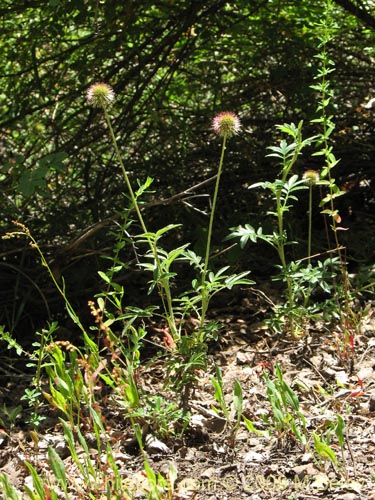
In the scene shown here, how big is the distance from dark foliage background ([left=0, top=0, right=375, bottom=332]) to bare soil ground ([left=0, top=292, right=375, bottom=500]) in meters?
0.78

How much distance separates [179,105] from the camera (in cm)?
514

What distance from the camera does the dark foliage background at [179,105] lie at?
4.51 m

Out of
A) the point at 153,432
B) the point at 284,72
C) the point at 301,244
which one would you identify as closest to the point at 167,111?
the point at 284,72

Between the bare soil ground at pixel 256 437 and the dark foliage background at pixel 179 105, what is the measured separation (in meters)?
0.78

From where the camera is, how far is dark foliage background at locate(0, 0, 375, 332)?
4508mm

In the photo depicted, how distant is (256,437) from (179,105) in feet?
8.80

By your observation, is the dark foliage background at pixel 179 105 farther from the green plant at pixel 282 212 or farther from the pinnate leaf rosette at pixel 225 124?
the pinnate leaf rosette at pixel 225 124

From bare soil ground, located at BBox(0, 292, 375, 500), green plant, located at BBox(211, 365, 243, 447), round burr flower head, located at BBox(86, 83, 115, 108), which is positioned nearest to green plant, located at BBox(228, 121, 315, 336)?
bare soil ground, located at BBox(0, 292, 375, 500)

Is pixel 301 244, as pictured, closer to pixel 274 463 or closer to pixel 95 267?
pixel 95 267

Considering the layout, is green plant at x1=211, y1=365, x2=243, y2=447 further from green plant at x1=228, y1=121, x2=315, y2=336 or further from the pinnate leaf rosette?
the pinnate leaf rosette

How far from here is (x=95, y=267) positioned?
4.22m

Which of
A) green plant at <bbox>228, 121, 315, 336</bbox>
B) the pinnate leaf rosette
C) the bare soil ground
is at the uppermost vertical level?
the pinnate leaf rosette

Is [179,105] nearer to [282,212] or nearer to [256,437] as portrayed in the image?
[282,212]

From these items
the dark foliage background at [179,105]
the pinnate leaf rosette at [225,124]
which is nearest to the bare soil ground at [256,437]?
the dark foliage background at [179,105]
